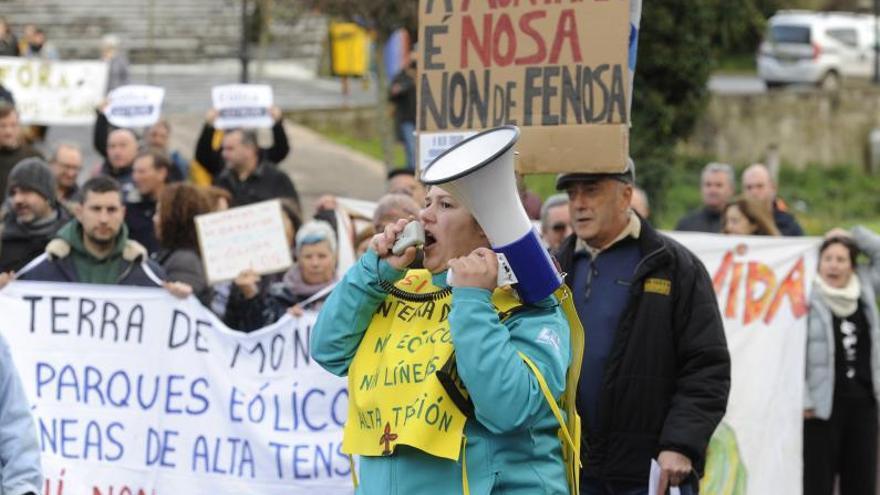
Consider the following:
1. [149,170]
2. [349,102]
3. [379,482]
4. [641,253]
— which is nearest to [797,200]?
[349,102]

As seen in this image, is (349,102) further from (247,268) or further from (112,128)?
(247,268)

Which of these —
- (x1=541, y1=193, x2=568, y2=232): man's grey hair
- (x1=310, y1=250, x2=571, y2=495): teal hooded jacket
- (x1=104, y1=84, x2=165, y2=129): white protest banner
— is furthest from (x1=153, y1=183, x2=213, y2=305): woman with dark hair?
(x1=310, y1=250, x2=571, y2=495): teal hooded jacket

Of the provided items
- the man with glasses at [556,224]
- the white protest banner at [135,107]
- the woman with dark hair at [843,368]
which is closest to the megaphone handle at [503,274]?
the man with glasses at [556,224]

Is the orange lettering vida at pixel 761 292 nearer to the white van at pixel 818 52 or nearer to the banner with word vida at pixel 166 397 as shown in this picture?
the banner with word vida at pixel 166 397

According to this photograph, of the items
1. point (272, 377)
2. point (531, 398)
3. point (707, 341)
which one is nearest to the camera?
point (531, 398)

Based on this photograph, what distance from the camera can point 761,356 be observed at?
8.60 m

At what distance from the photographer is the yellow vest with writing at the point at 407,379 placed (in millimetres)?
4469

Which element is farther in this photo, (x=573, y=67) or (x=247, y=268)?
(x=247, y=268)

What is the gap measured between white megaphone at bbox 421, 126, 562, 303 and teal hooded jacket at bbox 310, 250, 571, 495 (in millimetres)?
111

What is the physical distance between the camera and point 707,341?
6.00 metres

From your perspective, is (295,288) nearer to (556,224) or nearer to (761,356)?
(556,224)

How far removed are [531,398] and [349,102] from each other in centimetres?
2253

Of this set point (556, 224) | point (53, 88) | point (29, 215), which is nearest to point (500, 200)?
point (556, 224)

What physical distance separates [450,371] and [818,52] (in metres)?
29.9
